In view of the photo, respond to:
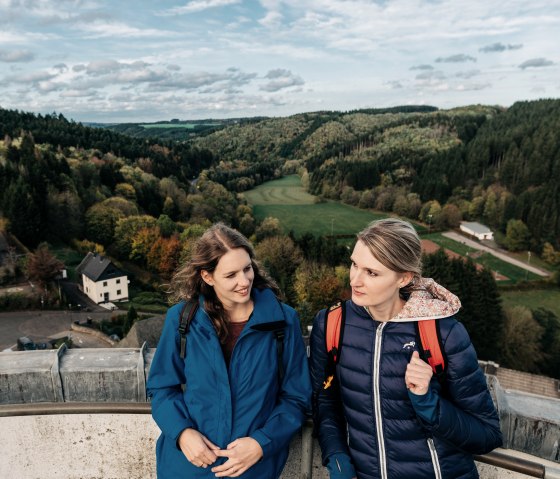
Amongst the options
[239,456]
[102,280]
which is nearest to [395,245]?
[239,456]

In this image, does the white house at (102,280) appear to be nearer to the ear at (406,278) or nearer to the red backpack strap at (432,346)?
the ear at (406,278)

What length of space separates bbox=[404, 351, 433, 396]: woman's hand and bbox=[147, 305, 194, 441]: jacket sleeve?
1.33 metres

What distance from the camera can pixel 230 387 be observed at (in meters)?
2.71

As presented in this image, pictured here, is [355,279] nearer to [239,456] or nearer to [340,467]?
[340,467]

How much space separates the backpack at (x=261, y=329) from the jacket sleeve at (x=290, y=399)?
0.11 feet

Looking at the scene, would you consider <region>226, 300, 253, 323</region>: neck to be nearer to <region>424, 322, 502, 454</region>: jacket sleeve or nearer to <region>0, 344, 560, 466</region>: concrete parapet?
<region>0, 344, 560, 466</region>: concrete parapet

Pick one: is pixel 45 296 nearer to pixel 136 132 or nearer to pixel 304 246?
pixel 304 246

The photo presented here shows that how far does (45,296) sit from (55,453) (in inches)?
1200

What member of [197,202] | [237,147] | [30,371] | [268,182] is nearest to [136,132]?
[237,147]

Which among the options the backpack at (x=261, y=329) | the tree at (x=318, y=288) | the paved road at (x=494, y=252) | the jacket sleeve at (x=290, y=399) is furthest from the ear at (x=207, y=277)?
the paved road at (x=494, y=252)

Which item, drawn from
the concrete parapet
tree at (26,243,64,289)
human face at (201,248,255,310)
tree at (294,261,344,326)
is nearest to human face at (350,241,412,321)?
human face at (201,248,255,310)

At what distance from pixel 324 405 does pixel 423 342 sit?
0.77 metres

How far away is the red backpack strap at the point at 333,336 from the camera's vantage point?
270 centimetres

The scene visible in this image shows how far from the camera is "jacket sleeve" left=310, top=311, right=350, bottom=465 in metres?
2.67
